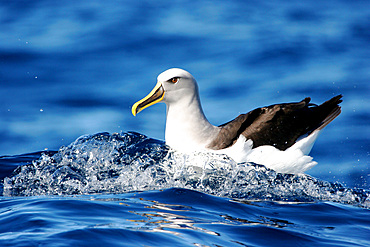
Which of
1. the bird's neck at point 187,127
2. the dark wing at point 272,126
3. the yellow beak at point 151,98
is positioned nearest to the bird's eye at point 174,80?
the yellow beak at point 151,98

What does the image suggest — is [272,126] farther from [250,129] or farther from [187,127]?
[187,127]

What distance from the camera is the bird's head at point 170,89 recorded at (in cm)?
723

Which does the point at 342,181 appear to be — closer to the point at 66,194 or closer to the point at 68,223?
the point at 66,194

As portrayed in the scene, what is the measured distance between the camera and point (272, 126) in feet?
22.7

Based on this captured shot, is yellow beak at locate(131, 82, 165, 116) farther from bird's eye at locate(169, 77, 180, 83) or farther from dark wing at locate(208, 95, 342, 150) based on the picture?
dark wing at locate(208, 95, 342, 150)

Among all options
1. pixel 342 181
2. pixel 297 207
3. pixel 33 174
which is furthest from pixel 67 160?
pixel 342 181

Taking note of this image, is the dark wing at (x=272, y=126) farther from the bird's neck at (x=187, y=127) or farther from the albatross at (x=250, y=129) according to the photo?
the bird's neck at (x=187, y=127)

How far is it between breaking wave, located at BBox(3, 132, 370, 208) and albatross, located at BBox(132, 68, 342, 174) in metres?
0.17

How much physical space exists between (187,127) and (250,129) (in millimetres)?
823

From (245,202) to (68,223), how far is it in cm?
178

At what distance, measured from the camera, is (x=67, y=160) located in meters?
6.80

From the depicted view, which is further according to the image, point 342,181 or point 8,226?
point 342,181

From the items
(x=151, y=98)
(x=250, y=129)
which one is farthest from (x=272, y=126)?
(x=151, y=98)

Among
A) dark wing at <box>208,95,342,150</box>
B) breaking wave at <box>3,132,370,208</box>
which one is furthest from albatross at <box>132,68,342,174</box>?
breaking wave at <box>3,132,370,208</box>
